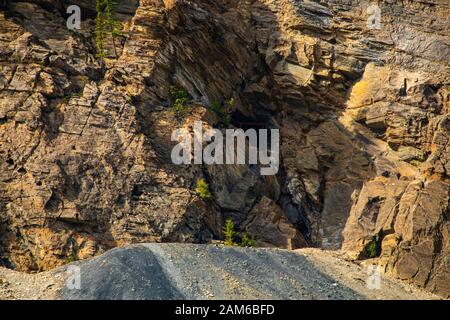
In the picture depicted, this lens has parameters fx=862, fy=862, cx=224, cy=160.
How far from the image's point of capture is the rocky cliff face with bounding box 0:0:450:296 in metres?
40.9

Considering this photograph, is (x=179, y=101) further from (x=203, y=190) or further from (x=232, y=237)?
(x=232, y=237)

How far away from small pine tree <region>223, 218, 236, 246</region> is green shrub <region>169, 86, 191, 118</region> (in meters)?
→ 6.23

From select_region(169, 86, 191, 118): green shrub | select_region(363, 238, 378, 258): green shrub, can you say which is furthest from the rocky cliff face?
select_region(169, 86, 191, 118): green shrub

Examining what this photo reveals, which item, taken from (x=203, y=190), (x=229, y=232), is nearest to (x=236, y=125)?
(x=203, y=190)

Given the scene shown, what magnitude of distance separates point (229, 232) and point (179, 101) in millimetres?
7629

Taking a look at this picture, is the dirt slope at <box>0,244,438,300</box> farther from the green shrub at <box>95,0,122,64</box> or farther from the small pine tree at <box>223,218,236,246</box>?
the green shrub at <box>95,0,122,64</box>

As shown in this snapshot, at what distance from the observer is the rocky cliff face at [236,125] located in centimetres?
4088

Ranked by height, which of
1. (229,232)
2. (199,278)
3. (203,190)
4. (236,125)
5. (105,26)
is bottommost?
(199,278)

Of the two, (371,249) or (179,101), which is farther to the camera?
(179,101)

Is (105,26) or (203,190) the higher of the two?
(105,26)

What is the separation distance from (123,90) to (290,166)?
33.5ft

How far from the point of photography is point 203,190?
4275 cm

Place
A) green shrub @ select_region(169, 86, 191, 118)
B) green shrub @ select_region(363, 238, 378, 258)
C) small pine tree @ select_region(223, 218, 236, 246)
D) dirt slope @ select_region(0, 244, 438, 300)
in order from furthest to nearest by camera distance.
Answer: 1. green shrub @ select_region(169, 86, 191, 118)
2. green shrub @ select_region(363, 238, 378, 258)
3. small pine tree @ select_region(223, 218, 236, 246)
4. dirt slope @ select_region(0, 244, 438, 300)

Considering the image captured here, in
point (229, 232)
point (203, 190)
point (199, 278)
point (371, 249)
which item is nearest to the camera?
point (199, 278)
